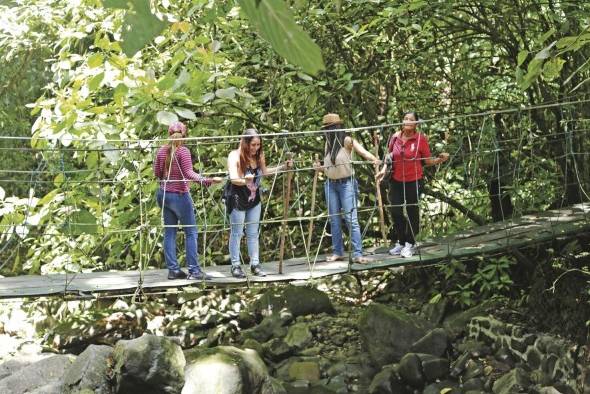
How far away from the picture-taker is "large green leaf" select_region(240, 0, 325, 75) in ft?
1.43

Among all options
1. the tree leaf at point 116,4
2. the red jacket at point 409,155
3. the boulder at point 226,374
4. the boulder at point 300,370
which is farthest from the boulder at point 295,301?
the tree leaf at point 116,4

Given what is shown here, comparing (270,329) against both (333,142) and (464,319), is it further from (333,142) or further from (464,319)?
(333,142)

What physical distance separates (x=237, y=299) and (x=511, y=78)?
248 centimetres

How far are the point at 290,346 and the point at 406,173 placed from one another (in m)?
1.62

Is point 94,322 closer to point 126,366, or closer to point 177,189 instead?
point 126,366

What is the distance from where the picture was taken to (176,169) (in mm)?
3818

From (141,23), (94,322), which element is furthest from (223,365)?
(141,23)

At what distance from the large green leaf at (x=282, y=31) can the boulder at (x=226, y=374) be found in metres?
3.85

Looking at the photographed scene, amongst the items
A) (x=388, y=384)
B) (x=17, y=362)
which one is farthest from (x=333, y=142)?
(x=17, y=362)

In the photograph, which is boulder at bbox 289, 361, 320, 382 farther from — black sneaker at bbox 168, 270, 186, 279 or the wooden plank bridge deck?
black sneaker at bbox 168, 270, 186, 279

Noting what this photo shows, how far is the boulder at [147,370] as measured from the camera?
4281mm

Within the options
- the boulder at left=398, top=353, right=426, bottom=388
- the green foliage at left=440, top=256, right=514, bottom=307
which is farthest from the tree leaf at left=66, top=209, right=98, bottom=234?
the green foliage at left=440, top=256, right=514, bottom=307

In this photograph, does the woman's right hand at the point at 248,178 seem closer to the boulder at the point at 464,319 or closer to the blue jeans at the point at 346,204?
the blue jeans at the point at 346,204

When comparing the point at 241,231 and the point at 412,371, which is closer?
the point at 241,231
